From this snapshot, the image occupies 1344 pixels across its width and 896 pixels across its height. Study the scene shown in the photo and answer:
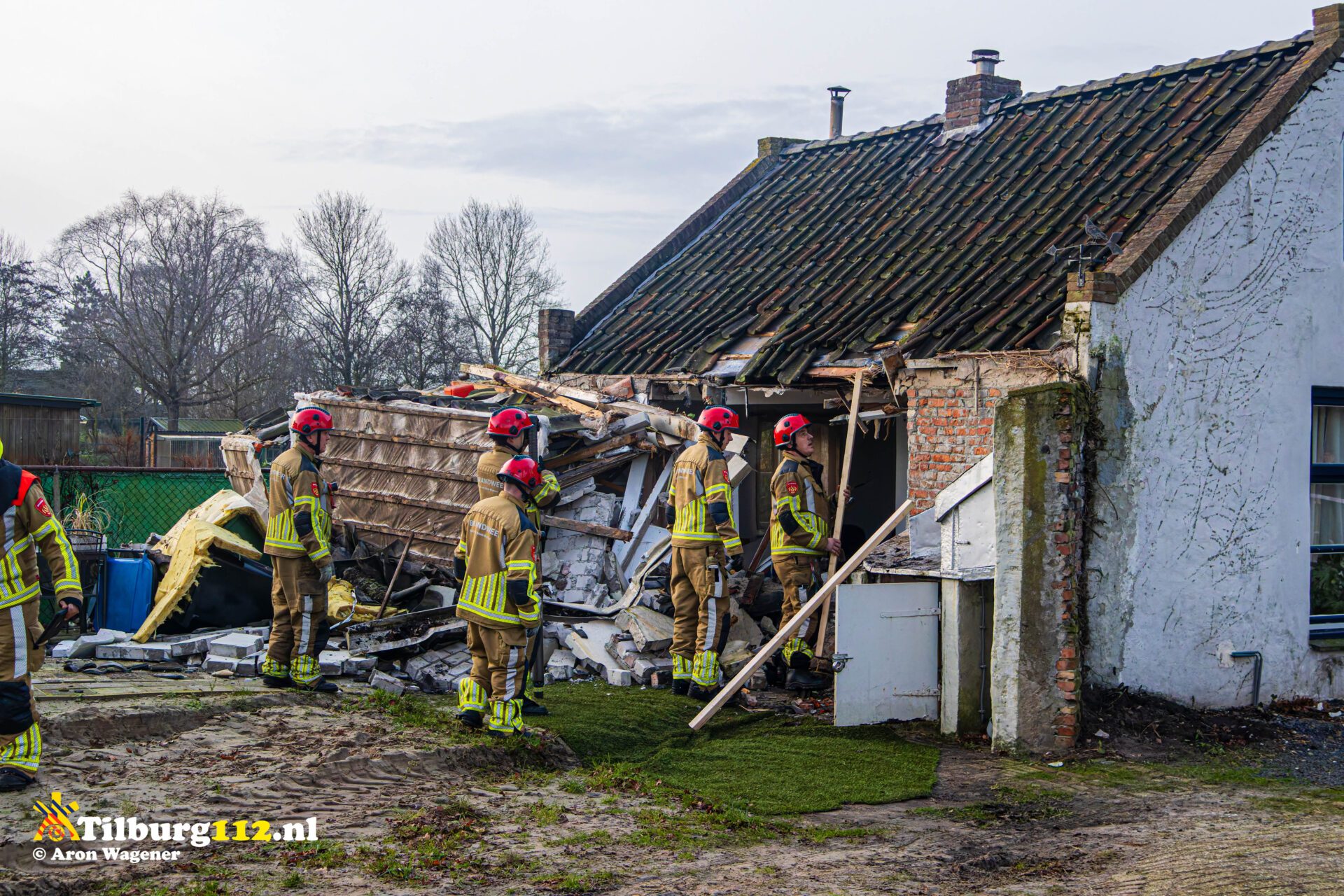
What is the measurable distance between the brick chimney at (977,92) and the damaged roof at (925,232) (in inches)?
10.8

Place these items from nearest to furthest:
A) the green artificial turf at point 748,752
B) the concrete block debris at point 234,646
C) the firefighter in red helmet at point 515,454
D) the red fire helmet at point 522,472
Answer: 1. the green artificial turf at point 748,752
2. the red fire helmet at point 522,472
3. the firefighter in red helmet at point 515,454
4. the concrete block debris at point 234,646

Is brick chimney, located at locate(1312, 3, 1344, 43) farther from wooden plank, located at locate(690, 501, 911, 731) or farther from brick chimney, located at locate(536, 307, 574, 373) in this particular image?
brick chimney, located at locate(536, 307, 574, 373)

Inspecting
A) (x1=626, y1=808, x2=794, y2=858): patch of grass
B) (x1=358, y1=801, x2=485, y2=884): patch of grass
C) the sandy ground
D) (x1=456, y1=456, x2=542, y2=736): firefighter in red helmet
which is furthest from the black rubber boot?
(x1=358, y1=801, x2=485, y2=884): patch of grass

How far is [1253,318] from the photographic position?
9594 millimetres

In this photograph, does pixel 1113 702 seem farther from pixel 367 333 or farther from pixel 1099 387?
pixel 367 333

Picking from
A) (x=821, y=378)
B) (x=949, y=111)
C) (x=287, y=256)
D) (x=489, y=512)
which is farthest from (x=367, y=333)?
(x=489, y=512)

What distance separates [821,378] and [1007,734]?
4146 millimetres

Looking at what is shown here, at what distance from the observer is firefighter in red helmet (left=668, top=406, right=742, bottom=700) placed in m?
9.64

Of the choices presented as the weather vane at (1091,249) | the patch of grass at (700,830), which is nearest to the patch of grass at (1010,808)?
the patch of grass at (700,830)

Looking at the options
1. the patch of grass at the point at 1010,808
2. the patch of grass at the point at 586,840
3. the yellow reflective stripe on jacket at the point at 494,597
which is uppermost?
the yellow reflective stripe on jacket at the point at 494,597

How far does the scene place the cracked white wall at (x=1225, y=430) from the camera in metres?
8.91

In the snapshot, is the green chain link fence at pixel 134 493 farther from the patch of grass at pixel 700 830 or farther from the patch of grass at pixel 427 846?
the patch of grass at pixel 700 830

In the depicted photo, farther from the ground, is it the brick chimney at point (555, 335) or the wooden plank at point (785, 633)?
the brick chimney at point (555, 335)

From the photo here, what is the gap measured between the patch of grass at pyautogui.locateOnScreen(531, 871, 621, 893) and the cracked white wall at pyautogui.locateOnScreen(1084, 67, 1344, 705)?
189 inches
